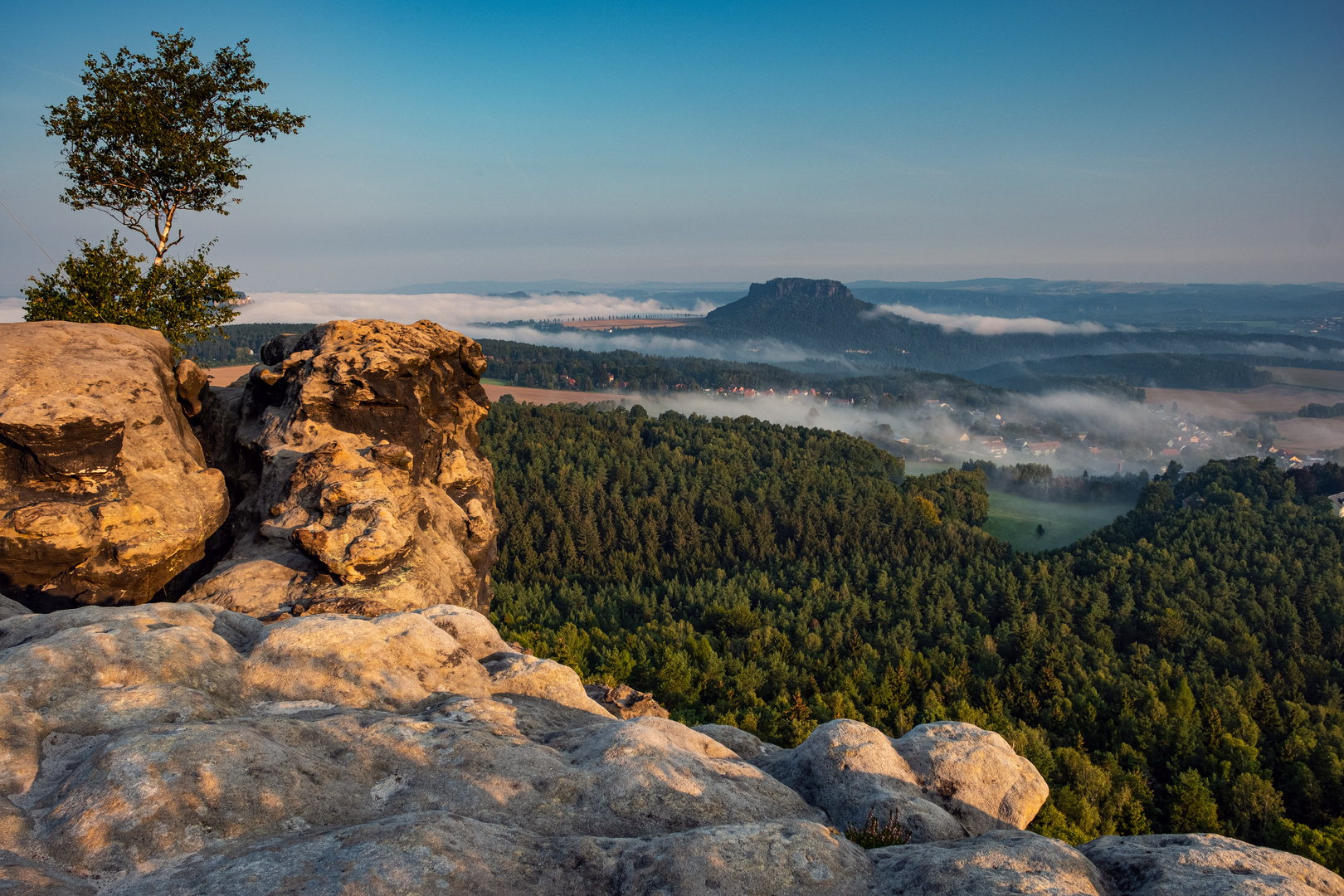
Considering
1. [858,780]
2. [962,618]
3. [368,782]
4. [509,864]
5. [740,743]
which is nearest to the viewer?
[509,864]

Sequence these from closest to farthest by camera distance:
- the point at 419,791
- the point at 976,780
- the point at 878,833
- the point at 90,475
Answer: the point at 419,791 < the point at 878,833 < the point at 976,780 < the point at 90,475

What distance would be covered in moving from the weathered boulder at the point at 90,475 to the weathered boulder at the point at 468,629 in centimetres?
1171

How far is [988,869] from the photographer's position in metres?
13.5

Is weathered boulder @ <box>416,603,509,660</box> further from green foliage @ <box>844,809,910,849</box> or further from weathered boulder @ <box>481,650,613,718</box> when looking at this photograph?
green foliage @ <box>844,809,910,849</box>

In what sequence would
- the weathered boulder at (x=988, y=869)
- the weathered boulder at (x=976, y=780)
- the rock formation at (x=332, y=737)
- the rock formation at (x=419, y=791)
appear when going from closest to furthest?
the rock formation at (x=419, y=791) < the rock formation at (x=332, y=737) < the weathered boulder at (x=988, y=869) < the weathered boulder at (x=976, y=780)

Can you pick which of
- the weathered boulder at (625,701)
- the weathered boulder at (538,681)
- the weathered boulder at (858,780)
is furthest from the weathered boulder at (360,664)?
the weathered boulder at (625,701)

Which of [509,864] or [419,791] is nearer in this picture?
[509,864]

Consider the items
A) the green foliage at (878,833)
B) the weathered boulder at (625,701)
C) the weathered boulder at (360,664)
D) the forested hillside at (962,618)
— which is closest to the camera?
the green foliage at (878,833)

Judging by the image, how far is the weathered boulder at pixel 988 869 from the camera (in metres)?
13.0

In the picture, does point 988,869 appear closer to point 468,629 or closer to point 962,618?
point 468,629

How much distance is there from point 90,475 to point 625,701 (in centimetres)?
2490

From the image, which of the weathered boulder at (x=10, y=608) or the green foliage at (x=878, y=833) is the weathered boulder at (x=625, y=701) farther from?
the weathered boulder at (x=10, y=608)

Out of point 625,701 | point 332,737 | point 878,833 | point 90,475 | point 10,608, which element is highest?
point 90,475

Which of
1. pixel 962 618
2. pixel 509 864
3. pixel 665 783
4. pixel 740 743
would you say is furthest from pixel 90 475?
pixel 962 618
